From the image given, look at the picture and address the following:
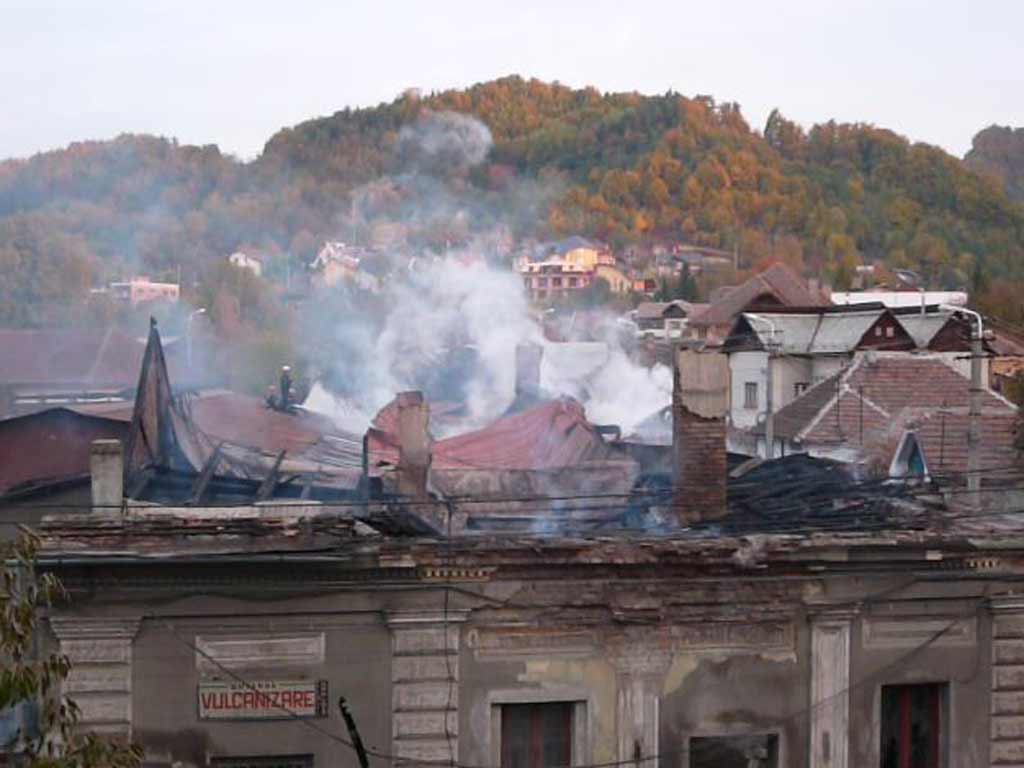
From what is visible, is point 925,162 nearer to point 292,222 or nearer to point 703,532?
point 292,222

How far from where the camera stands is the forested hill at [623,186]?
423 ft

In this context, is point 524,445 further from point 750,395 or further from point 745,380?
point 745,380

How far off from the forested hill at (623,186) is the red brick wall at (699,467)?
10443 cm

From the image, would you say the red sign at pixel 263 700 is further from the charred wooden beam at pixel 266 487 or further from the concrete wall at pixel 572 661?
the charred wooden beam at pixel 266 487

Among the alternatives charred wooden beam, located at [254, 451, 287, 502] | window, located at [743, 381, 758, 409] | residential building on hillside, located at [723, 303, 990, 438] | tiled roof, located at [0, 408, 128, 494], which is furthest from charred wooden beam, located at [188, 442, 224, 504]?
window, located at [743, 381, 758, 409]

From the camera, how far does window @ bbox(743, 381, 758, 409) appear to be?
48797 mm

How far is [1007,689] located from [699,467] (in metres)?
3.48

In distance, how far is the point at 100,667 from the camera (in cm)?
1223

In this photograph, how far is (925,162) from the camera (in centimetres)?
15788

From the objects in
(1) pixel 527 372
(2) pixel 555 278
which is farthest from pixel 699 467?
(2) pixel 555 278

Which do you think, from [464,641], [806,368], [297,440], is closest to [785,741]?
[464,641]

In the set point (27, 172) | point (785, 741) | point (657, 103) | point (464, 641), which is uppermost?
point (657, 103)

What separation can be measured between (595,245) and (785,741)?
143340mm

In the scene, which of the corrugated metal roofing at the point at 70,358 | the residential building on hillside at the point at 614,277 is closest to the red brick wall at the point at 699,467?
the corrugated metal roofing at the point at 70,358
